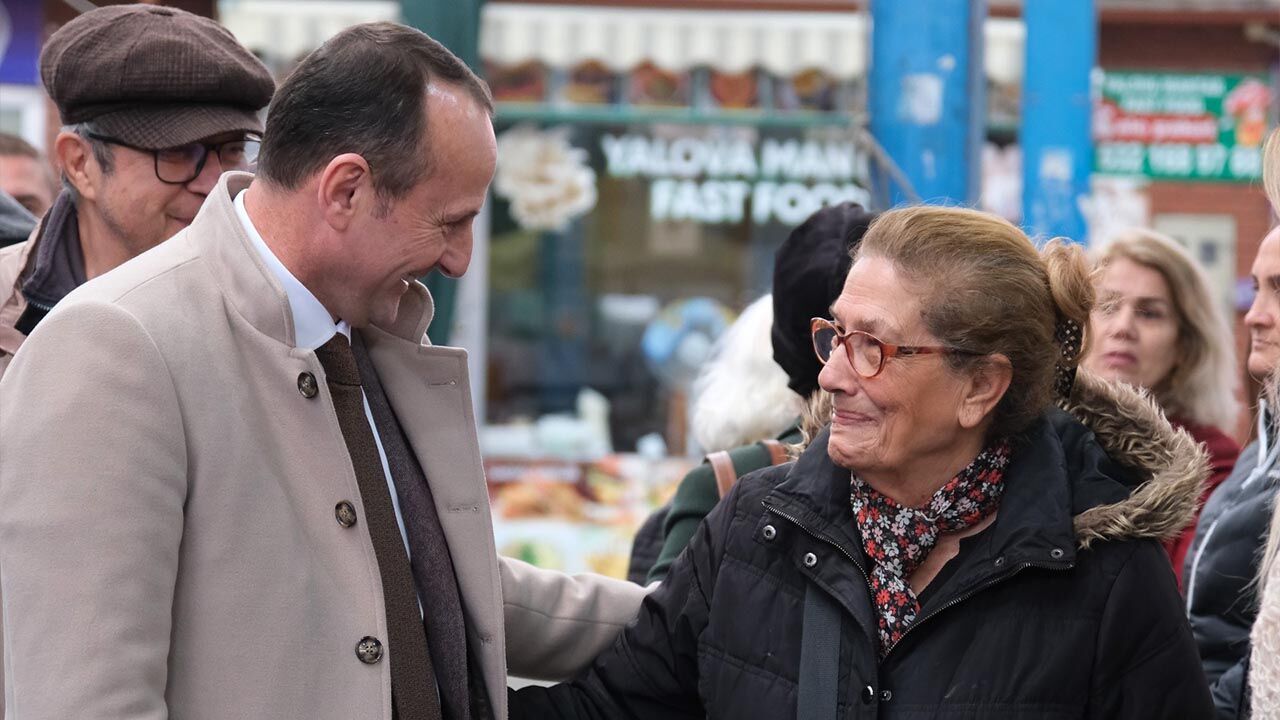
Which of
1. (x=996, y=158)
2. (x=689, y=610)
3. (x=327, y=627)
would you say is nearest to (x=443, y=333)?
(x=689, y=610)

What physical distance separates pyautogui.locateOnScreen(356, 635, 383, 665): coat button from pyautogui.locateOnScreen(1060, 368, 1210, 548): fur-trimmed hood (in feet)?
3.48

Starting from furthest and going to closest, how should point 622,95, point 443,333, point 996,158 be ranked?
point 996,158, point 622,95, point 443,333

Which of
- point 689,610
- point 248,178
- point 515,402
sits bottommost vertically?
point 515,402

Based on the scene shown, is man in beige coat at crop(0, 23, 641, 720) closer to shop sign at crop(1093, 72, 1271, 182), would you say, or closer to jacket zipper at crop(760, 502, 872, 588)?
jacket zipper at crop(760, 502, 872, 588)

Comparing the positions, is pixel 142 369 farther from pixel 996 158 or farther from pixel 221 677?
pixel 996 158

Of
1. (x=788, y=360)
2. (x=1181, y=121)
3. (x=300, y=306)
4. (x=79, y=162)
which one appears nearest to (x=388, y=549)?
(x=300, y=306)

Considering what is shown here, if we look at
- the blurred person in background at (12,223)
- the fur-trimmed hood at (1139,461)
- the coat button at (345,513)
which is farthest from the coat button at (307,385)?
the blurred person in background at (12,223)

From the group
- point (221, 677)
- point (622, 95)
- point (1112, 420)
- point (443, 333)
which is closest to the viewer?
point (221, 677)

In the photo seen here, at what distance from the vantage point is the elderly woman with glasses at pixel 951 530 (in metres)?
2.12

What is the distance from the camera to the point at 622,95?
8.03 meters

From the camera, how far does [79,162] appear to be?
101 inches

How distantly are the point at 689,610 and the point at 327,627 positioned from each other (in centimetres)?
70

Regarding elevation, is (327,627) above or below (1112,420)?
below

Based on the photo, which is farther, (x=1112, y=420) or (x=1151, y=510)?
(x=1112, y=420)
